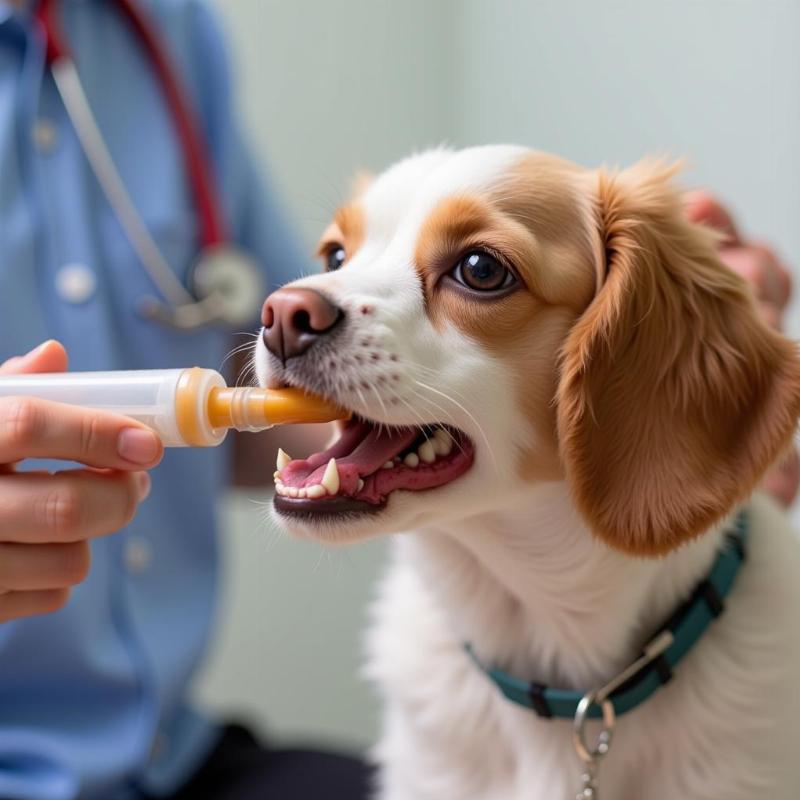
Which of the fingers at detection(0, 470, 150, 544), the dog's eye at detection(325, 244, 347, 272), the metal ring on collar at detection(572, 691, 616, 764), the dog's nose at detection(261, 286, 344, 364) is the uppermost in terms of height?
the dog's nose at detection(261, 286, 344, 364)

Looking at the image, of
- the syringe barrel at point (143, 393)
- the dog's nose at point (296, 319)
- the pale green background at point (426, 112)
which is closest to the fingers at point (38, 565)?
the syringe barrel at point (143, 393)

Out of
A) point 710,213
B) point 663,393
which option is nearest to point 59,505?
point 663,393

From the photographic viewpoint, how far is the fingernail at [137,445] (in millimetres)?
611

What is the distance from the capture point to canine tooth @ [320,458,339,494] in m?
0.65

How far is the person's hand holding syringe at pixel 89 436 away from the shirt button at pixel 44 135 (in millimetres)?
459

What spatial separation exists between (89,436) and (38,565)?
0.42 feet

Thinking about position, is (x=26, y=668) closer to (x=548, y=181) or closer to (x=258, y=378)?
(x=258, y=378)

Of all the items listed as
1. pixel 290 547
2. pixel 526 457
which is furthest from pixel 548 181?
pixel 290 547

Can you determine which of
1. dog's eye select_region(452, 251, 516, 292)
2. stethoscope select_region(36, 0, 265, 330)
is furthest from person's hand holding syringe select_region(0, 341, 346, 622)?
stethoscope select_region(36, 0, 265, 330)

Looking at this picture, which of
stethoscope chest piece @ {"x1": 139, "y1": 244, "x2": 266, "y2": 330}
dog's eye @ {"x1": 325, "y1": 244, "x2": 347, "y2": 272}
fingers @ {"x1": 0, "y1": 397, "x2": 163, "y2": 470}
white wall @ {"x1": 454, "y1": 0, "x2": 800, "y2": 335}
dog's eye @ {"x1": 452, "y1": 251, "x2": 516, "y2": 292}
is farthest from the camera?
white wall @ {"x1": 454, "y1": 0, "x2": 800, "y2": 335}

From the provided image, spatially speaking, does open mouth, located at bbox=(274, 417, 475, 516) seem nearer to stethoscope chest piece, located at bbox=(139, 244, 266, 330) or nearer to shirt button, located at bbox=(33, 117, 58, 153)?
stethoscope chest piece, located at bbox=(139, 244, 266, 330)

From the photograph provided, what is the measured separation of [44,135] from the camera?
3.42ft

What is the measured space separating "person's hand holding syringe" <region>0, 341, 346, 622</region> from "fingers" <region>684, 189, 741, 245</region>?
480 millimetres

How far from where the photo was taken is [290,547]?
1.79 m
